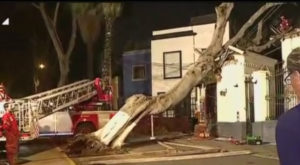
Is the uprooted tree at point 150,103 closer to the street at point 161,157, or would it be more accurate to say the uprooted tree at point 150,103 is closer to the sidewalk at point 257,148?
the street at point 161,157

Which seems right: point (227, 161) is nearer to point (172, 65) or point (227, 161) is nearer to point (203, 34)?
point (203, 34)

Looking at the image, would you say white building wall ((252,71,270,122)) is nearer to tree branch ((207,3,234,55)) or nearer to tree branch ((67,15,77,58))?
tree branch ((207,3,234,55))

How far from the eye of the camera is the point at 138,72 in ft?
131

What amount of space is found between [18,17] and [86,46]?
29.3 ft

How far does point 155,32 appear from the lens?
3634 cm

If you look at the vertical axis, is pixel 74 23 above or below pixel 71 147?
above

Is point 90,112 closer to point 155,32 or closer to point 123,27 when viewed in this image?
point 155,32

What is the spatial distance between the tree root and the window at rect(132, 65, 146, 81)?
20.2 metres

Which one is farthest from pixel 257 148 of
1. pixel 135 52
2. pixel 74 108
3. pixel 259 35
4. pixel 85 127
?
pixel 135 52

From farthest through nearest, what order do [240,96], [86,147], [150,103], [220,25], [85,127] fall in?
1. [85,127]
2. [240,96]
3. [220,25]
4. [150,103]
5. [86,147]

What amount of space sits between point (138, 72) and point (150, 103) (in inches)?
766

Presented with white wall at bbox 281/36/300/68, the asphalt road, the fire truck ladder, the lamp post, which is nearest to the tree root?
the fire truck ladder

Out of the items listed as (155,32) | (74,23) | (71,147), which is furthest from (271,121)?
(74,23)

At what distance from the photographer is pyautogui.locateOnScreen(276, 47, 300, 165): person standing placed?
3553 mm
